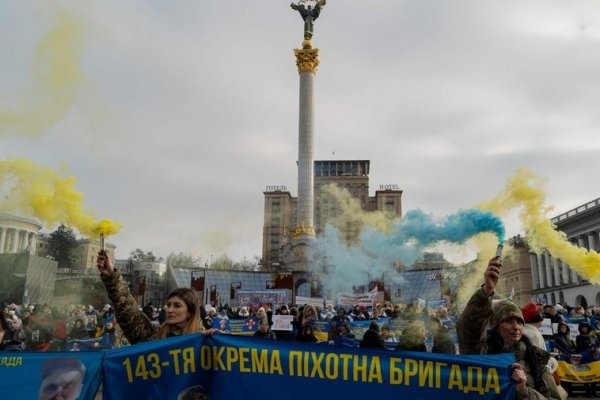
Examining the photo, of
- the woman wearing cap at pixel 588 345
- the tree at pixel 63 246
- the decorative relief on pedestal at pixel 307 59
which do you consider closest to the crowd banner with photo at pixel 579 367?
the woman wearing cap at pixel 588 345

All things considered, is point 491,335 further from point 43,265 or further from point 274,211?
point 274,211

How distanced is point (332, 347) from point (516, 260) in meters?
85.3

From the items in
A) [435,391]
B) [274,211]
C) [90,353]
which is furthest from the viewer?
[274,211]

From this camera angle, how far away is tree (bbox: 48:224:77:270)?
6662cm

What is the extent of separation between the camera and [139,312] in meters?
4.84

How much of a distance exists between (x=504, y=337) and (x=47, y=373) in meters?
4.57

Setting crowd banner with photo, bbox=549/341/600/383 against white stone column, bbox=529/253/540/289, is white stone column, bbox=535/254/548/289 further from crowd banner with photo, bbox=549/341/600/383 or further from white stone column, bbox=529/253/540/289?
crowd banner with photo, bbox=549/341/600/383

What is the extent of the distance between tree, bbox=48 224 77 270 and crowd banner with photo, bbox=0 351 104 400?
6817 cm

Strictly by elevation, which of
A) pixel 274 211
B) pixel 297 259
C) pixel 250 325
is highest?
pixel 274 211

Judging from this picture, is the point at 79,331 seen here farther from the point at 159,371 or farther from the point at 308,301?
the point at 308,301

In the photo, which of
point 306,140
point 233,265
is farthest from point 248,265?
point 306,140

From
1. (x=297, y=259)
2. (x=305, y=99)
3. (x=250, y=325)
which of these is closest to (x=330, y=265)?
(x=297, y=259)

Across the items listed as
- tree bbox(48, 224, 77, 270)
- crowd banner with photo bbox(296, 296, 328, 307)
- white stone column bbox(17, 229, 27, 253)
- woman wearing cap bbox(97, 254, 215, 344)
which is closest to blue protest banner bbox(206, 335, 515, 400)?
woman wearing cap bbox(97, 254, 215, 344)

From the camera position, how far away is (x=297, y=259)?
2283 inches
